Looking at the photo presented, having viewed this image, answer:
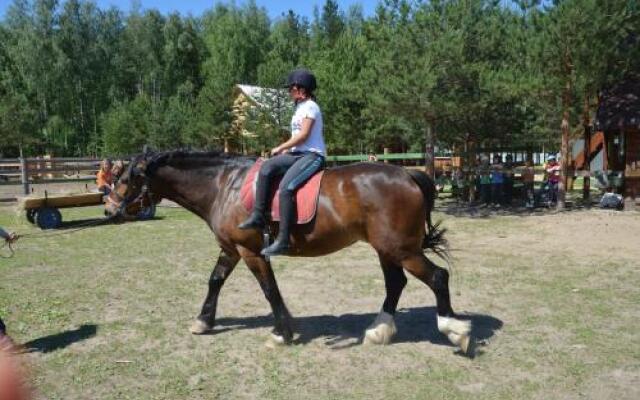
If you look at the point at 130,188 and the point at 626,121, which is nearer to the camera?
the point at 130,188

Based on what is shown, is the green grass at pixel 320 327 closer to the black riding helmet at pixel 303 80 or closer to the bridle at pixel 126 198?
the bridle at pixel 126 198

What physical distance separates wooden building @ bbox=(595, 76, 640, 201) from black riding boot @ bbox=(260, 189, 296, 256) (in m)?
14.6

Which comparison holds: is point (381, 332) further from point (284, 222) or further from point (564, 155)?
point (564, 155)

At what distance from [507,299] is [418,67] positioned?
390 inches

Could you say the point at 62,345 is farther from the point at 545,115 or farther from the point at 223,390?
the point at 545,115

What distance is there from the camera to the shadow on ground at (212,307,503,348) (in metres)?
5.70

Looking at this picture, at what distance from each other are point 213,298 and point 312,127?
2165 millimetres

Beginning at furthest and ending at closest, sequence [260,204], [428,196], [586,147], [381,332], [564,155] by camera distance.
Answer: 1. [586,147]
2. [564,155]
3. [428,196]
4. [381,332]
5. [260,204]

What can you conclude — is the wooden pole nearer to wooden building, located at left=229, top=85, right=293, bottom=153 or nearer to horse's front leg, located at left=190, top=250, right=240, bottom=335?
wooden building, located at left=229, top=85, right=293, bottom=153

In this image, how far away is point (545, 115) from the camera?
20.2 m

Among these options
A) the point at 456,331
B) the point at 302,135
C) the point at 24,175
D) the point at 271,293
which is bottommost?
the point at 456,331

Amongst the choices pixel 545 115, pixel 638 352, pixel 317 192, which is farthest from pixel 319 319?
pixel 545 115

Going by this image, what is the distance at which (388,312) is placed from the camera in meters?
5.72

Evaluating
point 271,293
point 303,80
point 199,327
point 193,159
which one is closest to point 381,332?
point 271,293
